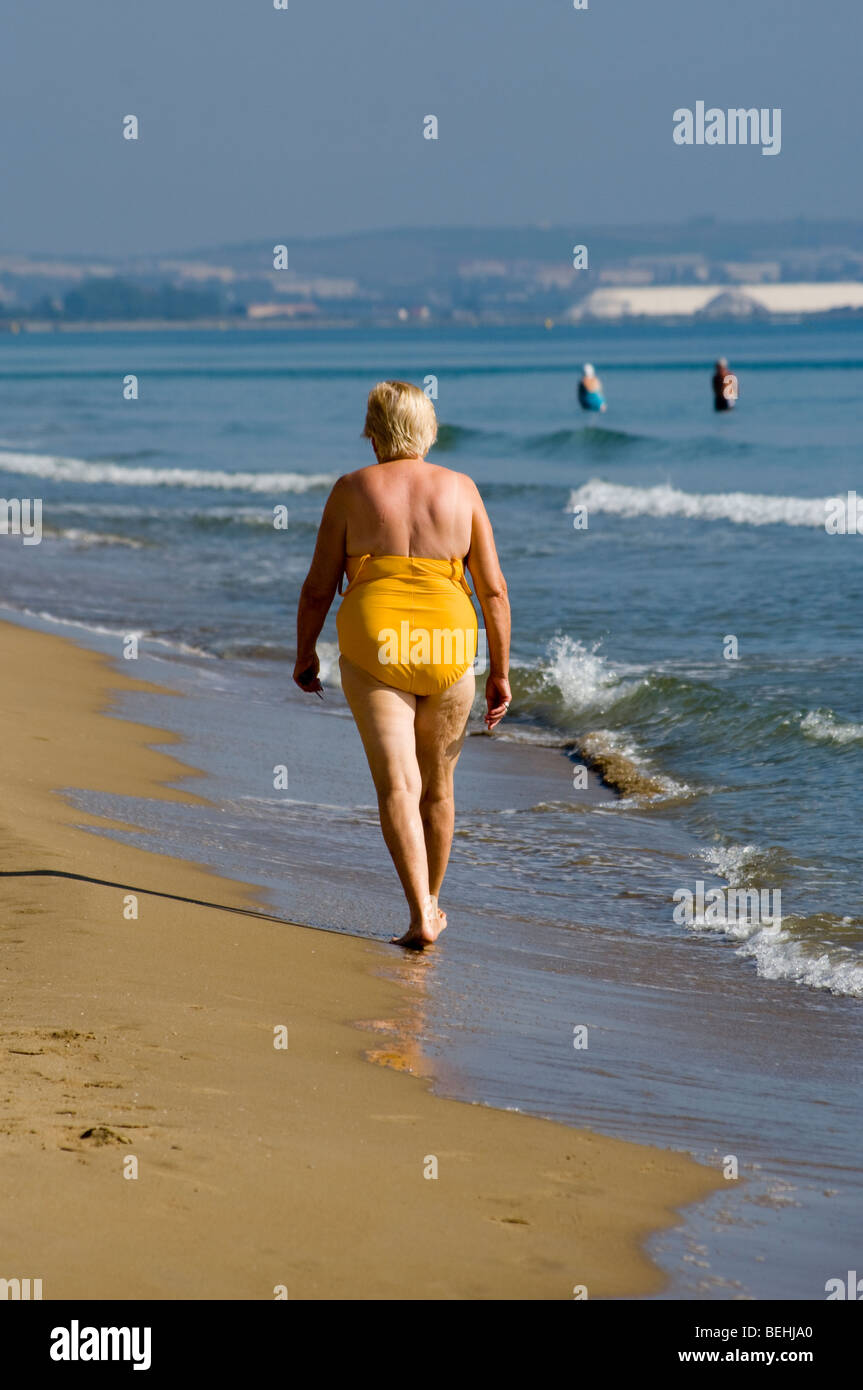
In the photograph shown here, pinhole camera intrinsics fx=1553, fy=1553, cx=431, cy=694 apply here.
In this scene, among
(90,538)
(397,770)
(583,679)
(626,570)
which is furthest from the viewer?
(90,538)

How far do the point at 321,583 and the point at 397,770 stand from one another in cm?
61

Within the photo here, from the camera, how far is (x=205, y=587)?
51.9ft

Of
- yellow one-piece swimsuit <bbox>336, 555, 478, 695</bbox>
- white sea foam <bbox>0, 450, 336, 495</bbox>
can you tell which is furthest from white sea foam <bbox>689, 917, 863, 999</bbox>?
white sea foam <bbox>0, 450, 336, 495</bbox>

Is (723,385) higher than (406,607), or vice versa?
(723,385)

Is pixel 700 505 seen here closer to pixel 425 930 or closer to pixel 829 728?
pixel 829 728

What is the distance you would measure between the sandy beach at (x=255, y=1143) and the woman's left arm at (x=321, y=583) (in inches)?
32.9

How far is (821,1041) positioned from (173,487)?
24547mm

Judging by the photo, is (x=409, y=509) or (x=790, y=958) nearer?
(x=409, y=509)

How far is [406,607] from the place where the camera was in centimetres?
462

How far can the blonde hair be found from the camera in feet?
15.0

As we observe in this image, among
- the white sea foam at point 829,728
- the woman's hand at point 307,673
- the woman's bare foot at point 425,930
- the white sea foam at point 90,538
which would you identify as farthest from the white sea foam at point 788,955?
the white sea foam at point 90,538

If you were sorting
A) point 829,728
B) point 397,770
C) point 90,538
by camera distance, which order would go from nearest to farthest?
1. point 397,770
2. point 829,728
3. point 90,538

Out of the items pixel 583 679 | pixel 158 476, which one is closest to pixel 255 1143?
pixel 583 679
